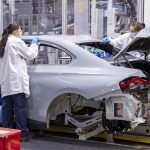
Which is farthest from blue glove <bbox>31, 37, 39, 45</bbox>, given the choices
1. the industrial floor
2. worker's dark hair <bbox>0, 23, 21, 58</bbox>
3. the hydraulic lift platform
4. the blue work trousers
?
the hydraulic lift platform

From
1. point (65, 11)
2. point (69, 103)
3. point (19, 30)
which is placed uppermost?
point (65, 11)

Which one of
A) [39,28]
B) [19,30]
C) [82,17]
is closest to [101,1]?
[82,17]

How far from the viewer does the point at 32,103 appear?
20.7 feet

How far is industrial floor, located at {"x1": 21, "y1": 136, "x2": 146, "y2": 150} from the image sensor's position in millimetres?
6062

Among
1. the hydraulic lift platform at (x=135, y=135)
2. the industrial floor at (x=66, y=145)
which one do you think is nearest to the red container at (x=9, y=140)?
the industrial floor at (x=66, y=145)

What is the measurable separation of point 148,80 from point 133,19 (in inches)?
207

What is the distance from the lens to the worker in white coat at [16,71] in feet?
20.2

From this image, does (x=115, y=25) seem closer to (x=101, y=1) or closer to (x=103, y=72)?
(x=101, y=1)

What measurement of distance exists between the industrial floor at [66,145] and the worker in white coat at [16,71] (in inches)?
11.4

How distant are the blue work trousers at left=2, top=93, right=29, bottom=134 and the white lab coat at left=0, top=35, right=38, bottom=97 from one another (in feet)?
0.40

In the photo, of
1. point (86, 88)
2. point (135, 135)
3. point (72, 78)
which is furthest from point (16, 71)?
point (135, 135)

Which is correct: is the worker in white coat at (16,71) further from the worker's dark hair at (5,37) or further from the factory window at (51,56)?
the factory window at (51,56)

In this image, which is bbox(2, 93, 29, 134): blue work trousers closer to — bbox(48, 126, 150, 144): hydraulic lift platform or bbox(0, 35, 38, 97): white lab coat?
bbox(0, 35, 38, 97): white lab coat

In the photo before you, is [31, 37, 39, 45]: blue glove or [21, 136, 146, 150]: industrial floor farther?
[31, 37, 39, 45]: blue glove
